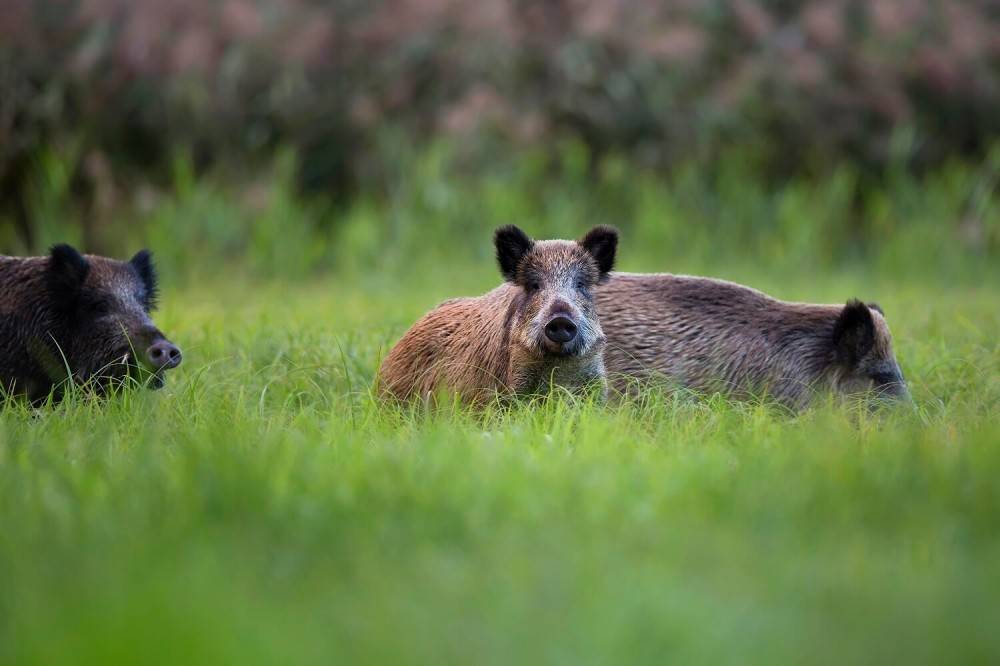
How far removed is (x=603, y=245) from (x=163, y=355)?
202cm

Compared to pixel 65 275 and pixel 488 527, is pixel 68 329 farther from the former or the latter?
pixel 488 527

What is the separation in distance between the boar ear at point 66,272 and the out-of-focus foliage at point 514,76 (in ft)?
18.6

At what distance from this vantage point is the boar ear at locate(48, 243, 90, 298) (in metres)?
6.09

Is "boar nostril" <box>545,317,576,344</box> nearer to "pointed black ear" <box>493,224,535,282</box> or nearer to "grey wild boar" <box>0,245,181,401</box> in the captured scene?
"pointed black ear" <box>493,224,535,282</box>

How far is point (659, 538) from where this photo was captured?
3.51m

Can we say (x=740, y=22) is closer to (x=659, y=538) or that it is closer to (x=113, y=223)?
(x=113, y=223)

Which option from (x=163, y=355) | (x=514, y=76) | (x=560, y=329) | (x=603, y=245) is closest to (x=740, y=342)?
(x=603, y=245)

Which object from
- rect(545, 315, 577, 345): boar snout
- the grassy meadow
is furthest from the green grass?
rect(545, 315, 577, 345): boar snout

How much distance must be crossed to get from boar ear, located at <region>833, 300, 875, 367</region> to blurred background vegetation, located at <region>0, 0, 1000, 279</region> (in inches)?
212

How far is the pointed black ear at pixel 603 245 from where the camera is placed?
19.4ft

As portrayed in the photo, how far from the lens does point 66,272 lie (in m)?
6.11

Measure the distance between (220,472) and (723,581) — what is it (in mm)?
1516

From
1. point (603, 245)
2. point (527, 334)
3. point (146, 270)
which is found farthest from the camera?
point (146, 270)

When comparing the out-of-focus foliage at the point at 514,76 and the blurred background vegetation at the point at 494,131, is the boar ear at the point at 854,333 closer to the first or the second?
the blurred background vegetation at the point at 494,131
